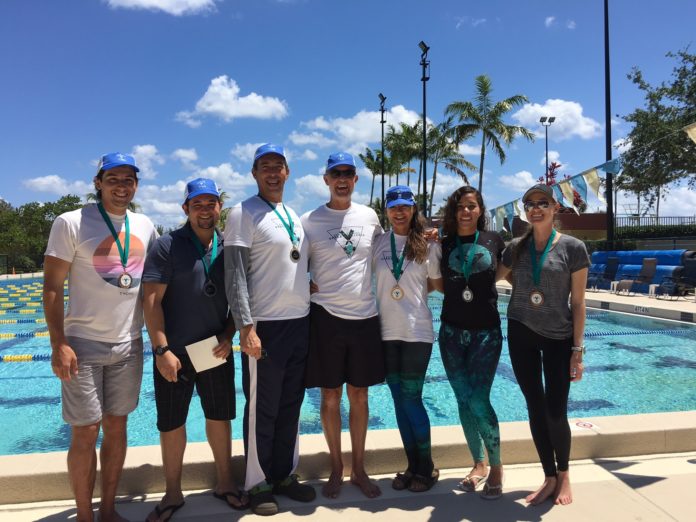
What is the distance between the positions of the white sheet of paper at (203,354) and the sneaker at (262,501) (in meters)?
0.78

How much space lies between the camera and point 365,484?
2951 millimetres

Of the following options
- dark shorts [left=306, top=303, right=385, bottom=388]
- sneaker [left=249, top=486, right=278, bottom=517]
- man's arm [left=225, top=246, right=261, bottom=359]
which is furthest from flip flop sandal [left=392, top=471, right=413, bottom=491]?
man's arm [left=225, top=246, right=261, bottom=359]

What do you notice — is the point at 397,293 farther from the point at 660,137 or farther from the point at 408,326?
the point at 660,137

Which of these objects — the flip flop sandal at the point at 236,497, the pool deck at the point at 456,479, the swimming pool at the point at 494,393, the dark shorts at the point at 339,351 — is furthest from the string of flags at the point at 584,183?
the flip flop sandal at the point at 236,497

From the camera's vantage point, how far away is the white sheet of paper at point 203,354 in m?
2.65

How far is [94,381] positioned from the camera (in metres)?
2.50

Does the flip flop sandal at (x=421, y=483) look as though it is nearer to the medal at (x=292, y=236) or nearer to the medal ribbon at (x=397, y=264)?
the medal ribbon at (x=397, y=264)

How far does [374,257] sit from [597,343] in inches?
284

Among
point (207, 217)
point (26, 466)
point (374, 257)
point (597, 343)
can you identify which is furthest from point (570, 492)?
point (597, 343)

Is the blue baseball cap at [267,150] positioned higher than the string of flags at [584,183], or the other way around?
the string of flags at [584,183]

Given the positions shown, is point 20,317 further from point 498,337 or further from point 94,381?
point 498,337

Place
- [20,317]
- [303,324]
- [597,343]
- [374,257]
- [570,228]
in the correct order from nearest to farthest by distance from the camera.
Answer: [303,324] < [374,257] < [597,343] < [20,317] < [570,228]

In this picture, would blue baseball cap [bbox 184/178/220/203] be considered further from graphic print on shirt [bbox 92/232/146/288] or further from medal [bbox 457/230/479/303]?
medal [bbox 457/230/479/303]

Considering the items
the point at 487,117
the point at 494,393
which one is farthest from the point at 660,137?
the point at 494,393
